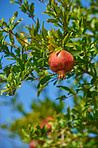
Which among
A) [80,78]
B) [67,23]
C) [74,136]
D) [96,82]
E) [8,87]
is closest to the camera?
[8,87]

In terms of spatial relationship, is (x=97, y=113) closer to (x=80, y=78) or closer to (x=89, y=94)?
(x=89, y=94)

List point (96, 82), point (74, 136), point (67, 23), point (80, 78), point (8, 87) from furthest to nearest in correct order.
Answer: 1. point (80, 78)
2. point (74, 136)
3. point (96, 82)
4. point (67, 23)
5. point (8, 87)

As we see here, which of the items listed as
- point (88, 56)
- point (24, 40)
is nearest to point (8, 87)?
point (24, 40)

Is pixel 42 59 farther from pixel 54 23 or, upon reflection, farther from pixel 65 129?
pixel 65 129

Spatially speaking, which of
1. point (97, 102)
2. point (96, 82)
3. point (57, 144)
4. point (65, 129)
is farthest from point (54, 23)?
point (57, 144)

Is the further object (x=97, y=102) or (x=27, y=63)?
(x=97, y=102)

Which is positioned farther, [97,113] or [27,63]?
[97,113]

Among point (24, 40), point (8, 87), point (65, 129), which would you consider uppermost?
point (24, 40)

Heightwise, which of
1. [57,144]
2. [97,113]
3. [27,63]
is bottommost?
[57,144]

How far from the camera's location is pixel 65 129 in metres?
1.75

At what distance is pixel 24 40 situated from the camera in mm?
1566

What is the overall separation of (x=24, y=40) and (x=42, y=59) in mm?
264

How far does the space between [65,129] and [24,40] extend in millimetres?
751

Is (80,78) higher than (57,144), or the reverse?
(80,78)
